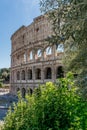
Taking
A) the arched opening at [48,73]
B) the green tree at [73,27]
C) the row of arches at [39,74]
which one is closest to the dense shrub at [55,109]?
the green tree at [73,27]

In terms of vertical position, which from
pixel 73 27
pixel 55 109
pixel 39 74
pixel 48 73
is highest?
pixel 39 74

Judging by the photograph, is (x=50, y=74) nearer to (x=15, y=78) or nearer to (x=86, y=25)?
(x=15, y=78)

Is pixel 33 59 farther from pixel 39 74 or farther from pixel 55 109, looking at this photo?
pixel 55 109

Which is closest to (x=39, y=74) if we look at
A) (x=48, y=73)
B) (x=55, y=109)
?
(x=48, y=73)

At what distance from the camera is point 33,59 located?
4291cm

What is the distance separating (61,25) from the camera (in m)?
9.14

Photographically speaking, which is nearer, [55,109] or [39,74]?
[55,109]

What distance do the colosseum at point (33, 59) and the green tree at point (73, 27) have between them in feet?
81.1

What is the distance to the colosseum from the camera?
39.1 m

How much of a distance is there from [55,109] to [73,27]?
8.23 ft

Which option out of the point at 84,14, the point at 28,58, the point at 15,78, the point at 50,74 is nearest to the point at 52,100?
the point at 84,14

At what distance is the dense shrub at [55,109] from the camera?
7.95 metres

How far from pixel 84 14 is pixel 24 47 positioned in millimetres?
38733

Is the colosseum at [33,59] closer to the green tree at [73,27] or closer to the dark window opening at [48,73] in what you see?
the dark window opening at [48,73]
